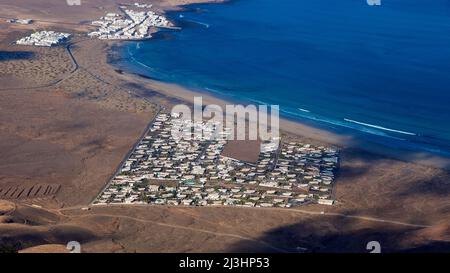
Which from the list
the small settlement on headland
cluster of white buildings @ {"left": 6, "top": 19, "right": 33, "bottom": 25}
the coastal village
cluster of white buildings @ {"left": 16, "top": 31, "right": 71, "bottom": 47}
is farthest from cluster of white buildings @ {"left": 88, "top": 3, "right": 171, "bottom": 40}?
the coastal village

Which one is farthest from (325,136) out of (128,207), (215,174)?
(128,207)

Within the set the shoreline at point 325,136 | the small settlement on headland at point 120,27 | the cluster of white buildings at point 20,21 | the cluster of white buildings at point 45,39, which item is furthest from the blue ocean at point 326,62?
the cluster of white buildings at point 20,21

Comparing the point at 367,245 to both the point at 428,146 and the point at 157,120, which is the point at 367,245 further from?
the point at 157,120

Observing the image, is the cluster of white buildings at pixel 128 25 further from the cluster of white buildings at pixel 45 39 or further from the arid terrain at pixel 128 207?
the arid terrain at pixel 128 207

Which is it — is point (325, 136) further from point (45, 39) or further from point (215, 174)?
point (45, 39)

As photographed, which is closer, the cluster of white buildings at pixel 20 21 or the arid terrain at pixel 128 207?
the arid terrain at pixel 128 207

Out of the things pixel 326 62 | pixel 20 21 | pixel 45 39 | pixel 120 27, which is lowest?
pixel 326 62
